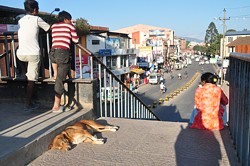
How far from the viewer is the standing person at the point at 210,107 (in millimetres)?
4508

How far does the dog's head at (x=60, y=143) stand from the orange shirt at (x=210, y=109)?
90.2 inches

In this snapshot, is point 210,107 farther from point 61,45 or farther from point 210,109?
point 61,45

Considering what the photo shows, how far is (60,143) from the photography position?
12.0 feet

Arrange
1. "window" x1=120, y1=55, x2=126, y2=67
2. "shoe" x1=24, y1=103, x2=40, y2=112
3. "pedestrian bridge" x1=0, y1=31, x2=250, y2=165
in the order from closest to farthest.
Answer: "pedestrian bridge" x1=0, y1=31, x2=250, y2=165 → "shoe" x1=24, y1=103, x2=40, y2=112 → "window" x1=120, y1=55, x2=126, y2=67

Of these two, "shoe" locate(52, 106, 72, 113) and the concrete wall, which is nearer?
"shoe" locate(52, 106, 72, 113)

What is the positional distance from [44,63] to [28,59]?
75 cm

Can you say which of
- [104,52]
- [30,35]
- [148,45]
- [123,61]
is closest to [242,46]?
[30,35]

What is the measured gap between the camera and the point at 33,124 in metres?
4.02

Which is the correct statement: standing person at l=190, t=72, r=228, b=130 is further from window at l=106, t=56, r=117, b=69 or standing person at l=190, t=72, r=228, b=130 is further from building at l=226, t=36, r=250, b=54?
window at l=106, t=56, r=117, b=69

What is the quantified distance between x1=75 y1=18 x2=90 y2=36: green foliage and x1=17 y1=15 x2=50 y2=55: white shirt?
908 inches

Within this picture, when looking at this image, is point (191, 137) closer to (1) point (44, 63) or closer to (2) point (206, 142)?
(2) point (206, 142)

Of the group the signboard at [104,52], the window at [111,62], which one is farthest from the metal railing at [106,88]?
the window at [111,62]

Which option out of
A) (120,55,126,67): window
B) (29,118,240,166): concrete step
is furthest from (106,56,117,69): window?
(29,118,240,166): concrete step

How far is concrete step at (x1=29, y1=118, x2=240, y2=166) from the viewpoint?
130 inches
